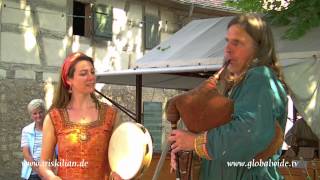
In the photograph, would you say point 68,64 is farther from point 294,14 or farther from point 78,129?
point 294,14

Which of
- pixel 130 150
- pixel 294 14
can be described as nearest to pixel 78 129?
pixel 130 150

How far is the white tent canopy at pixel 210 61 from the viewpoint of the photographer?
5012 millimetres

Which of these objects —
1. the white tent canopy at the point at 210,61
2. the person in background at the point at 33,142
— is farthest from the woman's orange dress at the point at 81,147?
the person in background at the point at 33,142

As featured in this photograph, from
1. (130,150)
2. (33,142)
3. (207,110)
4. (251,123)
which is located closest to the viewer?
(251,123)

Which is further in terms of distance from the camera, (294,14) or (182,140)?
(294,14)

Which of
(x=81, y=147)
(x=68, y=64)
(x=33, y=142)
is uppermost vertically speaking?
(x=68, y=64)

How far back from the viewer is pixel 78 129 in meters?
3.08

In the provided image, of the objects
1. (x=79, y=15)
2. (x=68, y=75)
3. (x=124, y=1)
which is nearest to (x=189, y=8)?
(x=124, y=1)

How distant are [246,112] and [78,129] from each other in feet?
5.01

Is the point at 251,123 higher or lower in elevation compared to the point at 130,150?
higher

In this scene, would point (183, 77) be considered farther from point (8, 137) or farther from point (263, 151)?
point (263, 151)

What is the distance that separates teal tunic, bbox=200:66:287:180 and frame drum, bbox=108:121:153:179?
1021 millimetres

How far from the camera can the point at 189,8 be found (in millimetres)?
13602

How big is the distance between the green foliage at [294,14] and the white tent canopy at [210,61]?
0.33 ft
